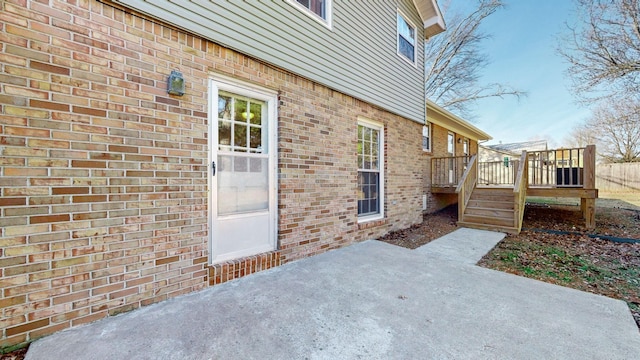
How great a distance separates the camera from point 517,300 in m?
2.63

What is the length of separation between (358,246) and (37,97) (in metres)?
4.38

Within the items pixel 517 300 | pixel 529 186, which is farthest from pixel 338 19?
pixel 529 186

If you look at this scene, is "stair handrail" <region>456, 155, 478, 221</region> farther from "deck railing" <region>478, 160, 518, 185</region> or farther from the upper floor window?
the upper floor window

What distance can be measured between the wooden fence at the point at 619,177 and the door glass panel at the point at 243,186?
22.0 meters

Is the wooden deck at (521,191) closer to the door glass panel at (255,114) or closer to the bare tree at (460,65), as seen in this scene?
the door glass panel at (255,114)

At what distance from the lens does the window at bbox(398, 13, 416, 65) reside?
644 centimetres

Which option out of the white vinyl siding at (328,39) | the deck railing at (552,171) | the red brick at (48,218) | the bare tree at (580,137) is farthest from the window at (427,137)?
the bare tree at (580,137)

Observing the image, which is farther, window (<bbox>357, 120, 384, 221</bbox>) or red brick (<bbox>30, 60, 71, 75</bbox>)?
window (<bbox>357, 120, 384, 221</bbox>)

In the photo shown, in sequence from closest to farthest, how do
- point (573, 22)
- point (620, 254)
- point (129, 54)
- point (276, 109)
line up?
point (129, 54) < point (276, 109) < point (620, 254) < point (573, 22)

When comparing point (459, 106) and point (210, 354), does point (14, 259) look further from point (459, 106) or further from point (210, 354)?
point (459, 106)

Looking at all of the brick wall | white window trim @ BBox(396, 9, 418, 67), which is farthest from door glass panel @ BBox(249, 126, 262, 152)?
white window trim @ BBox(396, 9, 418, 67)

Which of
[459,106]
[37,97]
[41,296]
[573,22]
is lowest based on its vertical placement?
[41,296]

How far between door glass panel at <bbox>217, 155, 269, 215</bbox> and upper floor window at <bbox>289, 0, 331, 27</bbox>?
8.32 feet

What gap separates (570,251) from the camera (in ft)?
14.9
